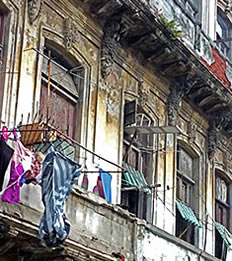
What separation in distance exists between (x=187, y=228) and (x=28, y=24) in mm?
6521

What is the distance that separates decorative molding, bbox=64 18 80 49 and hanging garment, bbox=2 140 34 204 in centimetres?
358

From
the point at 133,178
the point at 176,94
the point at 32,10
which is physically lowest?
the point at 133,178

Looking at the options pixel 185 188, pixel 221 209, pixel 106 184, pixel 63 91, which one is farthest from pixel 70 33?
pixel 221 209

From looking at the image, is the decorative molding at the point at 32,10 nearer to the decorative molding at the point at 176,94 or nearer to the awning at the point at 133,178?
the awning at the point at 133,178

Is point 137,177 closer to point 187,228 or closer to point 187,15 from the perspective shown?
point 187,228

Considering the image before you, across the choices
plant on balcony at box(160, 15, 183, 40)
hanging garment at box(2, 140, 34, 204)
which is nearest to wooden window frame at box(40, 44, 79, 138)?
plant on balcony at box(160, 15, 183, 40)

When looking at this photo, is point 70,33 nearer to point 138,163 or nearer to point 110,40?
point 110,40

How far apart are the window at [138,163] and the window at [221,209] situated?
10.3 ft

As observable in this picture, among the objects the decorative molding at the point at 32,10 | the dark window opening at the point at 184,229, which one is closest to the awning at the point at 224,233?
the dark window opening at the point at 184,229

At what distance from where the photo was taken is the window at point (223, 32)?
21.8m

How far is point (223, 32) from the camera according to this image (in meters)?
22.7

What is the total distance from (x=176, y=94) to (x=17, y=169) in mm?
7443

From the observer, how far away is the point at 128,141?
16516 millimetres

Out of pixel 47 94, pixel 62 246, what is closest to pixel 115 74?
pixel 47 94
